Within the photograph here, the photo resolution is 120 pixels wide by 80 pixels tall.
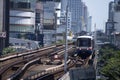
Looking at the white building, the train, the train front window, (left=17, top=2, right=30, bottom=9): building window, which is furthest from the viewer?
(left=17, top=2, right=30, bottom=9): building window

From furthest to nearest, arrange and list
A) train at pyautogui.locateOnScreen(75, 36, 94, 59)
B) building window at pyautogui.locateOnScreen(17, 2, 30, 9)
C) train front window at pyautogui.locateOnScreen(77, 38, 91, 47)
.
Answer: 1. building window at pyautogui.locateOnScreen(17, 2, 30, 9)
2. train front window at pyautogui.locateOnScreen(77, 38, 91, 47)
3. train at pyautogui.locateOnScreen(75, 36, 94, 59)

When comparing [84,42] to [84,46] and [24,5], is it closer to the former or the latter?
[84,46]

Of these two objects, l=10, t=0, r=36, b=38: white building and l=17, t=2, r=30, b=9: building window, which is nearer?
l=10, t=0, r=36, b=38: white building

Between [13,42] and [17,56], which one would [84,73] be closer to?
[17,56]

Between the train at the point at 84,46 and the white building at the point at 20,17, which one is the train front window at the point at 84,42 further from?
the white building at the point at 20,17

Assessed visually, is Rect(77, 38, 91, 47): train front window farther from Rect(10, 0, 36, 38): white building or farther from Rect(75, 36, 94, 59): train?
Rect(10, 0, 36, 38): white building


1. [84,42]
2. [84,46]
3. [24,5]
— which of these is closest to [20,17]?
[24,5]

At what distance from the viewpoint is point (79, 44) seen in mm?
50500

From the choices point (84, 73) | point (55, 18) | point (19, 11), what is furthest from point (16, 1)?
point (84, 73)

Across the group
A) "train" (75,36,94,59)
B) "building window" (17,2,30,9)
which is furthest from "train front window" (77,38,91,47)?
"building window" (17,2,30,9)

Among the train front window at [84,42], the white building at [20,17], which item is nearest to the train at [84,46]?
the train front window at [84,42]

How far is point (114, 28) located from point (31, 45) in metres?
102

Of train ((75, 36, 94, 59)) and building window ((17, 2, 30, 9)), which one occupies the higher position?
building window ((17, 2, 30, 9))

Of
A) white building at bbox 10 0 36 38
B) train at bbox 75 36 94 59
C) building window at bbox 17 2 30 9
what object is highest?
building window at bbox 17 2 30 9
